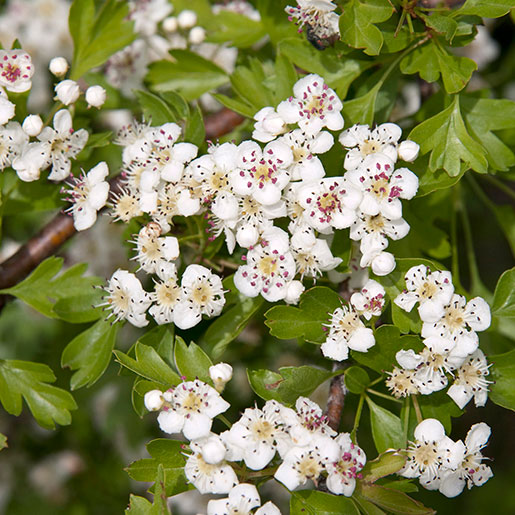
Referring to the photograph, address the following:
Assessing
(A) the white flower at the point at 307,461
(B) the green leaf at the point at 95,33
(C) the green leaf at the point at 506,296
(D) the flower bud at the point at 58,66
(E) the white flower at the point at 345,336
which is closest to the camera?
(A) the white flower at the point at 307,461

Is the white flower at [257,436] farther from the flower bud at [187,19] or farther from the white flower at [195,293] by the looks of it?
the flower bud at [187,19]

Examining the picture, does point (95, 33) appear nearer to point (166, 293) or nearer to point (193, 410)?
point (166, 293)

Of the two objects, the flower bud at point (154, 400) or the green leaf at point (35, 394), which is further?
the green leaf at point (35, 394)

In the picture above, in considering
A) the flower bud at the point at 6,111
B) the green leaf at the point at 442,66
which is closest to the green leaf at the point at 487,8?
the green leaf at the point at 442,66

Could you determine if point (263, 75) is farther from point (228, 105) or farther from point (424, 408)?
point (424, 408)

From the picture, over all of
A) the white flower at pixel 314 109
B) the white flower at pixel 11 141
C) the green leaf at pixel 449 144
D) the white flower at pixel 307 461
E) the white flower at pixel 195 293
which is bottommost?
the white flower at pixel 307 461

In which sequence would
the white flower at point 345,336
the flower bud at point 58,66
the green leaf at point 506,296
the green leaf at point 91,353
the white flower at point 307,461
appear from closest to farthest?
1. the white flower at point 307,461
2. the white flower at point 345,336
3. the green leaf at point 506,296
4. the green leaf at point 91,353
5. the flower bud at point 58,66

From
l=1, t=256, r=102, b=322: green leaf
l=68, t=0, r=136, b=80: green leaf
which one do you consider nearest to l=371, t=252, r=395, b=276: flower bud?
l=1, t=256, r=102, b=322: green leaf

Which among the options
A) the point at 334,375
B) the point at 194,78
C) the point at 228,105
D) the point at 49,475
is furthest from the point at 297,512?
the point at 49,475
